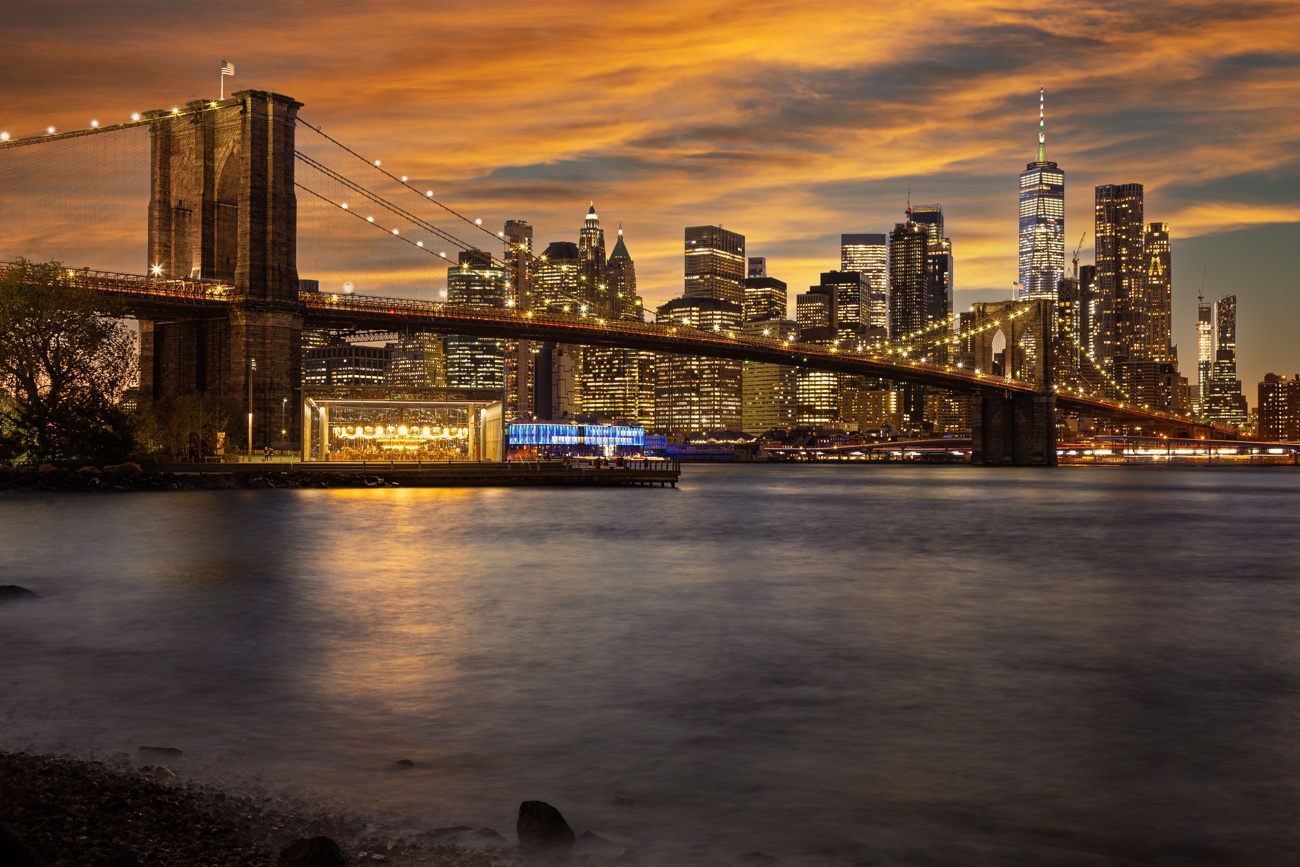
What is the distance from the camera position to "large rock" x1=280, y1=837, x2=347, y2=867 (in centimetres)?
670

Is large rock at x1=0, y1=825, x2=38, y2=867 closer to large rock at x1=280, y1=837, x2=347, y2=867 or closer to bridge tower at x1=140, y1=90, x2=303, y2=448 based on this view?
large rock at x1=280, y1=837, x2=347, y2=867

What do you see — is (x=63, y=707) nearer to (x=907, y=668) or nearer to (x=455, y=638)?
(x=455, y=638)

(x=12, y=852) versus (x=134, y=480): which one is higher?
(x=12, y=852)

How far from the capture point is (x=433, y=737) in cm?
1045

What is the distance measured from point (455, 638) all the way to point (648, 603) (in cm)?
521

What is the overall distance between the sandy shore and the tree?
149ft

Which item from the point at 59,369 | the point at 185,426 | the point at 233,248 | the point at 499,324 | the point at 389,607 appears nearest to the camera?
the point at 389,607

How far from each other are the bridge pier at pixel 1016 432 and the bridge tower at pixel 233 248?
76167mm

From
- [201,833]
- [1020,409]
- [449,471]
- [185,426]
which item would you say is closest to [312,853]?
[201,833]

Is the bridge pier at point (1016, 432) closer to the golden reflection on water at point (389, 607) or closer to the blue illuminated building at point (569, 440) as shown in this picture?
the blue illuminated building at point (569, 440)

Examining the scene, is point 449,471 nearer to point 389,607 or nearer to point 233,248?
point 233,248

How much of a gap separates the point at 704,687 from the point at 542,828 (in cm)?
567

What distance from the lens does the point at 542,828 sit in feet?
24.9

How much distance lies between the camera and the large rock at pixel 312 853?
6699 mm
